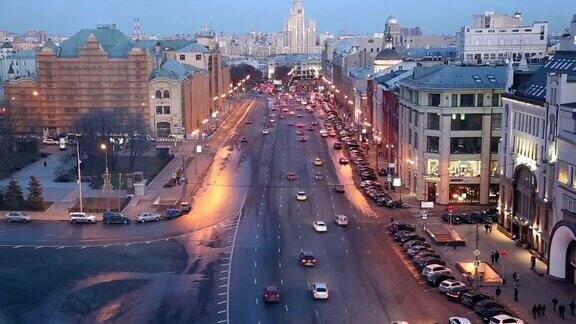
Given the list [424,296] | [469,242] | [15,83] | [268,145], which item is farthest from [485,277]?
[15,83]

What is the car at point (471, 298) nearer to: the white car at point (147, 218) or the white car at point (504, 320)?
the white car at point (504, 320)

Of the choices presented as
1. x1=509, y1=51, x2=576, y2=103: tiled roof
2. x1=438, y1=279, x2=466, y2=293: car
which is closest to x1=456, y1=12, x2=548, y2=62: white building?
x1=509, y1=51, x2=576, y2=103: tiled roof

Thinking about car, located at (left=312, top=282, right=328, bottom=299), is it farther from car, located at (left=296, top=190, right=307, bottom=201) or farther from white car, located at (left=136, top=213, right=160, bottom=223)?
car, located at (left=296, top=190, right=307, bottom=201)

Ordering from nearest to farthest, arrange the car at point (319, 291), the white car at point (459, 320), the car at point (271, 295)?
1. the white car at point (459, 320)
2. the car at point (271, 295)
3. the car at point (319, 291)

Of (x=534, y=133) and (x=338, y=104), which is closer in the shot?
(x=534, y=133)

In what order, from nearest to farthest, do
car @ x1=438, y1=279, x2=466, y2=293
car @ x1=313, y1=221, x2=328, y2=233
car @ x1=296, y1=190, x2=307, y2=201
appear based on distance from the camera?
1. car @ x1=438, y1=279, x2=466, y2=293
2. car @ x1=313, y1=221, x2=328, y2=233
3. car @ x1=296, y1=190, x2=307, y2=201

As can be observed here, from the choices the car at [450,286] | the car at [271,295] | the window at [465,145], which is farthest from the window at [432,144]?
the car at [271,295]

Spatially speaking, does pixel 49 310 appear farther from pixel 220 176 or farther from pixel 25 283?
pixel 220 176
